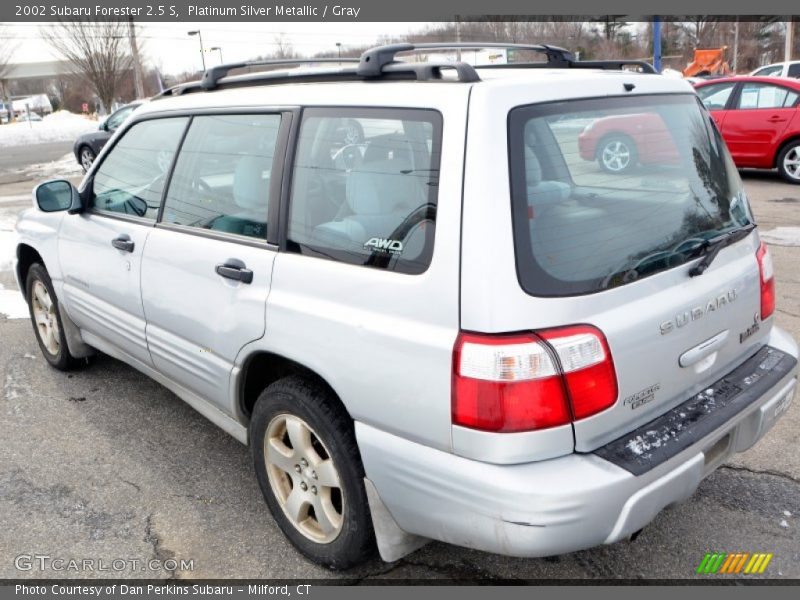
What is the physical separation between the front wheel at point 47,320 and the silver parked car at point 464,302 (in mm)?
1615

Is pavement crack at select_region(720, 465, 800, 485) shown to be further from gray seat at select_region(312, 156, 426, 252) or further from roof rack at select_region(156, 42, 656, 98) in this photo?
gray seat at select_region(312, 156, 426, 252)

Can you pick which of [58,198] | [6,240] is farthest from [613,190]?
[6,240]

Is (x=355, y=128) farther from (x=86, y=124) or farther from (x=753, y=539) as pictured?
(x=86, y=124)

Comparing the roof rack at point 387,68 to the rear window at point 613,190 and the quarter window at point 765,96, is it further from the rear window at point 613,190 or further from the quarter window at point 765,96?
the quarter window at point 765,96

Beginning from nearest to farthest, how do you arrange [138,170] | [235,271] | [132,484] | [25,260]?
[235,271]
[132,484]
[138,170]
[25,260]

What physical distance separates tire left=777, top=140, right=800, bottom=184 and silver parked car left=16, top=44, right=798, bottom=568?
8981 mm

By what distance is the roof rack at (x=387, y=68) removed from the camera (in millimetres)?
2328

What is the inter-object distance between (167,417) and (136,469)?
0.56 m

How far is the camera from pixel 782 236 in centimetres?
761

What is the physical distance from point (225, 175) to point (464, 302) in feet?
4.77

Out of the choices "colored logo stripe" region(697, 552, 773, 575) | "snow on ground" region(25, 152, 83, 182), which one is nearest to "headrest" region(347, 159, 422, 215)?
"colored logo stripe" region(697, 552, 773, 575)

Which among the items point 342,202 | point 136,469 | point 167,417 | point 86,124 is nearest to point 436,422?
point 342,202

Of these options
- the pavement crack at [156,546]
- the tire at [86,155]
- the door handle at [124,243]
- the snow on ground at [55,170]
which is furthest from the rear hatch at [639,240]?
the snow on ground at [55,170]

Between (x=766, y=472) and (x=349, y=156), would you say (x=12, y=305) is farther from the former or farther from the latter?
(x=766, y=472)
